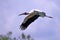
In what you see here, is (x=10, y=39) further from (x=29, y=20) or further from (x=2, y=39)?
(x=29, y=20)

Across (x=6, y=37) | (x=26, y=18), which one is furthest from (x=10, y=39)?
(x=26, y=18)

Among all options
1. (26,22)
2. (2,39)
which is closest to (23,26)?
(26,22)

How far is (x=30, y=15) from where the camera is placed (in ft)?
19.2

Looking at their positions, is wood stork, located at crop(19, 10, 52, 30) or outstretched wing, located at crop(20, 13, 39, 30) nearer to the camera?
wood stork, located at crop(19, 10, 52, 30)

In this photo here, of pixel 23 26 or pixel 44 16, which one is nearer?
pixel 44 16

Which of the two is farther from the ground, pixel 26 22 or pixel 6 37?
pixel 6 37

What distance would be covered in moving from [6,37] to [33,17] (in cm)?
5026

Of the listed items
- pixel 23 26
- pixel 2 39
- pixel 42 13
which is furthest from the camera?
pixel 2 39

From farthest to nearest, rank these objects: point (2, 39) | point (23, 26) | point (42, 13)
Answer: point (2, 39) → point (23, 26) → point (42, 13)

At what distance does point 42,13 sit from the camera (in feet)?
18.1

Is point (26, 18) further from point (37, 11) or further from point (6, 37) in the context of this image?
point (6, 37)

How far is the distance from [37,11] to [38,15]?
0.30 feet

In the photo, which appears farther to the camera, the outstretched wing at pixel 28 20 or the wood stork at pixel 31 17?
the outstretched wing at pixel 28 20

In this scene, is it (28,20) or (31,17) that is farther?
(28,20)
